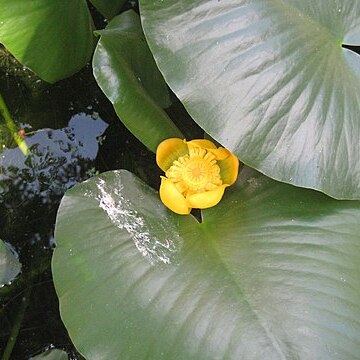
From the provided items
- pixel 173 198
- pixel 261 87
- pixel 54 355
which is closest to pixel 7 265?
pixel 54 355

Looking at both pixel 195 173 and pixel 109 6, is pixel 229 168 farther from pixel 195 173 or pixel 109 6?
pixel 109 6

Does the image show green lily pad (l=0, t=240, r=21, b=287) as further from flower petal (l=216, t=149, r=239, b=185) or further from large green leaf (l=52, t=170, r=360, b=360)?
flower petal (l=216, t=149, r=239, b=185)

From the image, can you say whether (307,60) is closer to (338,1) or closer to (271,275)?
(338,1)

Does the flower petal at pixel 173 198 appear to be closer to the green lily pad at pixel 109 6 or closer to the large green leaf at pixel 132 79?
the large green leaf at pixel 132 79

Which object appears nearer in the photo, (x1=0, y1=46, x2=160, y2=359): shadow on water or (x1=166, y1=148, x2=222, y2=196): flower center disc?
(x1=166, y1=148, x2=222, y2=196): flower center disc

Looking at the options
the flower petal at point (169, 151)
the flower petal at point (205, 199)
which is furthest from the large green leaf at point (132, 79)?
the flower petal at point (205, 199)

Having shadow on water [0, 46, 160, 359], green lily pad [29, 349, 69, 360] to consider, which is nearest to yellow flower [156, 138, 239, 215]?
shadow on water [0, 46, 160, 359]
